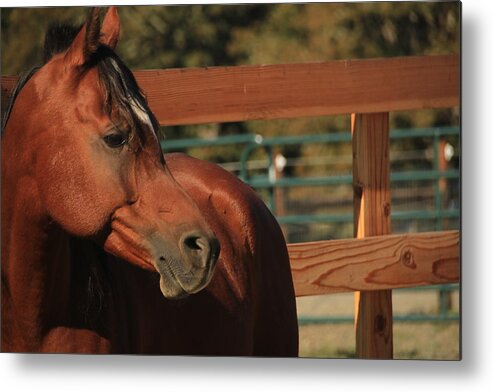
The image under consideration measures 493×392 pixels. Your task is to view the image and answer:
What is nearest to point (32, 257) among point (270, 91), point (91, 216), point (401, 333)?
point (91, 216)

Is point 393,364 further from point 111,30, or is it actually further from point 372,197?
point 111,30

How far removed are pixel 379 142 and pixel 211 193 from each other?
509mm

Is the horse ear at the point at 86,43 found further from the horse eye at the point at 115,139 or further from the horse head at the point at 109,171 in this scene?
the horse eye at the point at 115,139

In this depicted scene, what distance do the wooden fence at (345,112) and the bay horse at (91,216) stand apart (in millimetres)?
413

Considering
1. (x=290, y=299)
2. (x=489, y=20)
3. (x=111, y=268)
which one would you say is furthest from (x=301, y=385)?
(x=489, y=20)

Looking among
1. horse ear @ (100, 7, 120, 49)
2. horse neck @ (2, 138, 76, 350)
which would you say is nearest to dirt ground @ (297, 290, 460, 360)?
horse neck @ (2, 138, 76, 350)

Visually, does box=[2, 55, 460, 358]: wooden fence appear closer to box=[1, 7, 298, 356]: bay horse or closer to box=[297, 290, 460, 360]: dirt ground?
box=[297, 290, 460, 360]: dirt ground

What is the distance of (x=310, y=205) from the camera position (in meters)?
5.36

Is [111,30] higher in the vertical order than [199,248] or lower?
higher

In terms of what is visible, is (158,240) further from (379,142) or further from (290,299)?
(379,142)

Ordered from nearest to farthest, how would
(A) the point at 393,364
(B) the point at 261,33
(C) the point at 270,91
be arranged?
1. (A) the point at 393,364
2. (C) the point at 270,91
3. (B) the point at 261,33

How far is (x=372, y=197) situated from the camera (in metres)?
2.87

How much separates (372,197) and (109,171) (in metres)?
0.86

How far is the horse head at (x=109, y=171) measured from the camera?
7.61 ft
